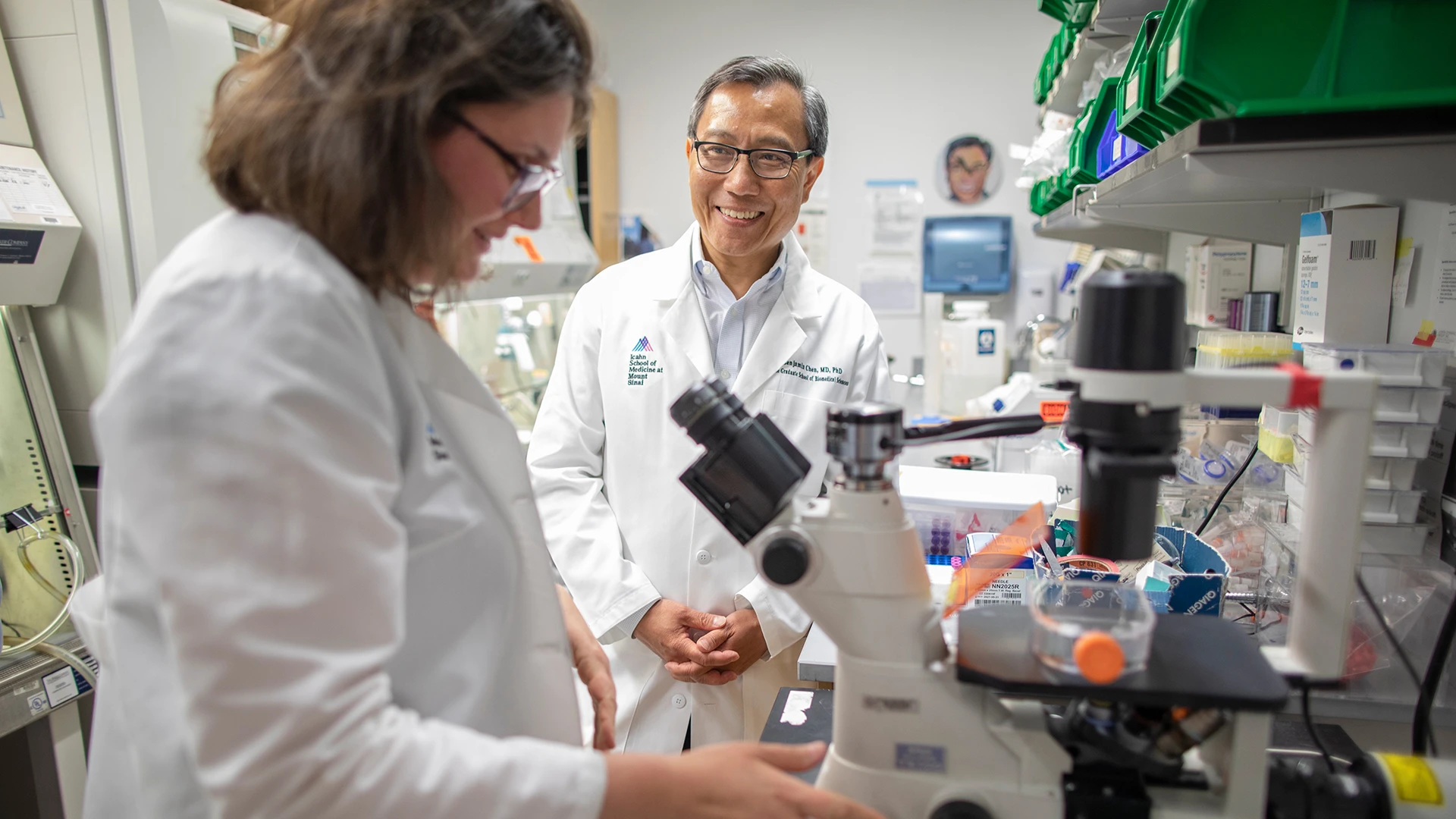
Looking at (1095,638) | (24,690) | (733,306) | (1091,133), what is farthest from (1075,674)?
(24,690)

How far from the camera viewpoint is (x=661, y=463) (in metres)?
1.67

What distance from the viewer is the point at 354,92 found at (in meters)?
0.65

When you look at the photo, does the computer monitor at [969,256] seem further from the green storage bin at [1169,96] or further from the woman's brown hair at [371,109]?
the woman's brown hair at [371,109]

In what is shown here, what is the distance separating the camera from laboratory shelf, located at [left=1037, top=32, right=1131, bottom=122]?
1996 mm

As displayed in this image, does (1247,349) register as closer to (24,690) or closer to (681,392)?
(681,392)

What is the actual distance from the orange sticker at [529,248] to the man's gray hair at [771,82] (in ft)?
5.58

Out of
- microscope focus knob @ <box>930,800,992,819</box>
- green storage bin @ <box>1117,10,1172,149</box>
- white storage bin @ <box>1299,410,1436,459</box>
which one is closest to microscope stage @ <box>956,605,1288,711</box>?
microscope focus knob @ <box>930,800,992,819</box>

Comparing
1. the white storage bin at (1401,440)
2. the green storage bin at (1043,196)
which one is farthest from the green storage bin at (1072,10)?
the white storage bin at (1401,440)

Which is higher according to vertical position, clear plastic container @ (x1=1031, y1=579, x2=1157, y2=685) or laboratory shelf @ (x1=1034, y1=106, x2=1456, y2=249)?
laboratory shelf @ (x1=1034, y1=106, x2=1456, y2=249)

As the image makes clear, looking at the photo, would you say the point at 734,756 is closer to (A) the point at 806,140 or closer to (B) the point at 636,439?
(B) the point at 636,439

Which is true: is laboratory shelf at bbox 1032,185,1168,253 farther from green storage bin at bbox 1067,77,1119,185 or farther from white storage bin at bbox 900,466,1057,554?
white storage bin at bbox 900,466,1057,554

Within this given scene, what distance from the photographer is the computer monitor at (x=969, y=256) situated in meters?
4.37

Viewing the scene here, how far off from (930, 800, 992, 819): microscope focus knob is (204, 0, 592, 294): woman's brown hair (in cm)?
65

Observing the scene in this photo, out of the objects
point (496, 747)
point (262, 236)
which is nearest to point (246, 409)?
point (262, 236)
